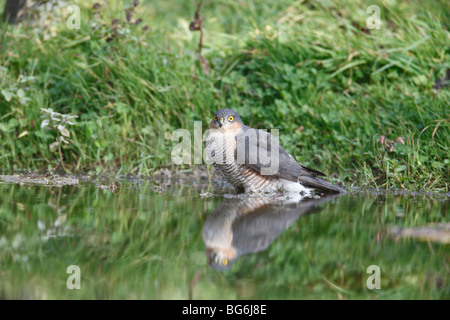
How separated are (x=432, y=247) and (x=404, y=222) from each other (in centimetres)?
61

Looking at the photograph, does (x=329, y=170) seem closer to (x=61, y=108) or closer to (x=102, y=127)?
(x=102, y=127)

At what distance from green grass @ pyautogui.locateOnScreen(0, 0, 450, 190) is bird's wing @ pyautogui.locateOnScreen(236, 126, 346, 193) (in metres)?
0.46

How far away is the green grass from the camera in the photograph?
18.8ft

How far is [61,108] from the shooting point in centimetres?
639

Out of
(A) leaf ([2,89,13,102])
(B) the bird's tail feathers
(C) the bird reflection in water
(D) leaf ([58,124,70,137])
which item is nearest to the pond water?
(C) the bird reflection in water

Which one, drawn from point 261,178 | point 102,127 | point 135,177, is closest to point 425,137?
point 261,178

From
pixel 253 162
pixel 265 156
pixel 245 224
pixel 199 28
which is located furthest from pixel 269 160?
pixel 199 28

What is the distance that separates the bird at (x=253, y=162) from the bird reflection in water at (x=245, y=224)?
0.25 meters

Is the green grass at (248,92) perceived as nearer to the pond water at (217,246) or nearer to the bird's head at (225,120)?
the pond water at (217,246)

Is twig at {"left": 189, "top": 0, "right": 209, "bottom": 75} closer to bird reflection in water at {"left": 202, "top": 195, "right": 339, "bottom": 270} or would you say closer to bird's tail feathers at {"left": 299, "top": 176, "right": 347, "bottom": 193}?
bird's tail feathers at {"left": 299, "top": 176, "right": 347, "bottom": 193}

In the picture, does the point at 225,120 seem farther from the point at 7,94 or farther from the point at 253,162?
the point at 7,94

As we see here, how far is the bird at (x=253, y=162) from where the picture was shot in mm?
4891

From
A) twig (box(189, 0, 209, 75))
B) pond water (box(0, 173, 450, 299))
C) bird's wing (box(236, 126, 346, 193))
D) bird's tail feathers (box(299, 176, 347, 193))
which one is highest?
twig (box(189, 0, 209, 75))

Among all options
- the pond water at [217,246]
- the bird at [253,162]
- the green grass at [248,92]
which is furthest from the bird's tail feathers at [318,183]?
the green grass at [248,92]
